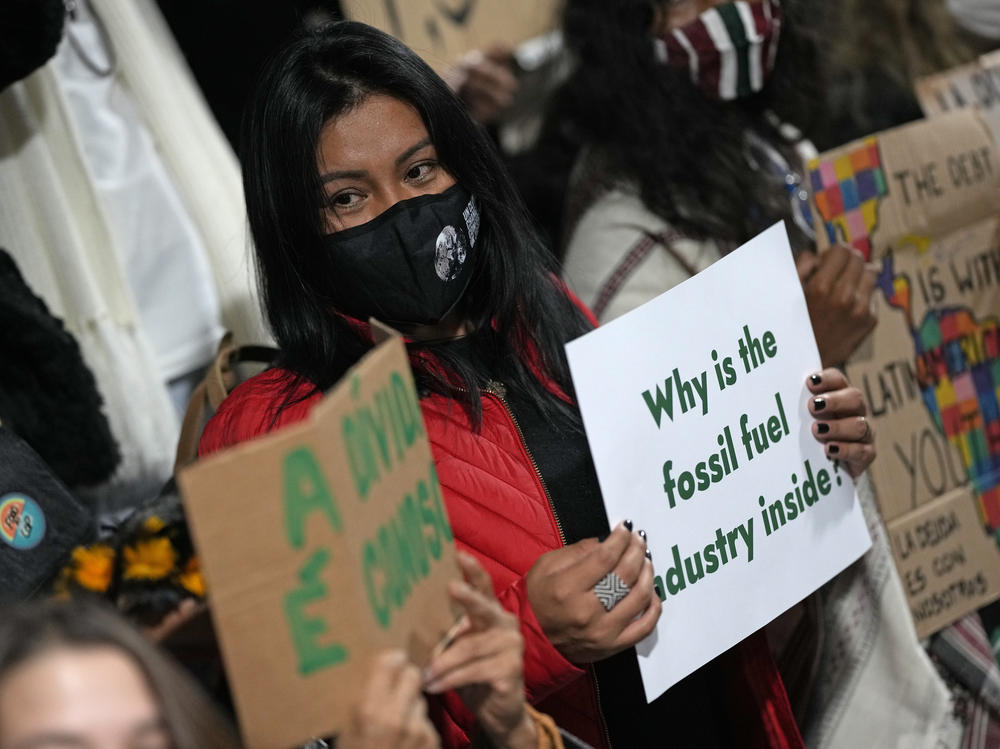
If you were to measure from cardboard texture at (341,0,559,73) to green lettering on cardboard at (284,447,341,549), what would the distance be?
1.74 meters

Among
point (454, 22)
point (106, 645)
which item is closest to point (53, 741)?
point (106, 645)

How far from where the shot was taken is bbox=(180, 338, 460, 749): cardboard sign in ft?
3.10

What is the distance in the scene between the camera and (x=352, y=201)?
1505mm

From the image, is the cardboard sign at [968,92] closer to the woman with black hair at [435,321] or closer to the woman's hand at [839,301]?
the woman's hand at [839,301]

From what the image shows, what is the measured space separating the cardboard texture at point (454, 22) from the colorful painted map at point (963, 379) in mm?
1153

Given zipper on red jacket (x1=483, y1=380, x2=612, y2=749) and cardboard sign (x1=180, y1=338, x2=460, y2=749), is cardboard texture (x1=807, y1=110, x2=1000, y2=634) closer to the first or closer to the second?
zipper on red jacket (x1=483, y1=380, x2=612, y2=749)

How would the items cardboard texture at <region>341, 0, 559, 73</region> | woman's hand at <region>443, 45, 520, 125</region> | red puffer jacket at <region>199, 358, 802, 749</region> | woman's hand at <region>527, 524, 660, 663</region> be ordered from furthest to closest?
woman's hand at <region>443, 45, 520, 125</region>, cardboard texture at <region>341, 0, 559, 73</region>, red puffer jacket at <region>199, 358, 802, 749</region>, woman's hand at <region>527, 524, 660, 663</region>

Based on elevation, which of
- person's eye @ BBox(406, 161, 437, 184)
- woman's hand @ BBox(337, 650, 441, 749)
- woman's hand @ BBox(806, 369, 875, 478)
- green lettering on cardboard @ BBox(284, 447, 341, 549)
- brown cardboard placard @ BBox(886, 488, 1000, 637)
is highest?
→ person's eye @ BBox(406, 161, 437, 184)

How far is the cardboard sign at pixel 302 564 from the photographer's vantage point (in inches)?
37.2

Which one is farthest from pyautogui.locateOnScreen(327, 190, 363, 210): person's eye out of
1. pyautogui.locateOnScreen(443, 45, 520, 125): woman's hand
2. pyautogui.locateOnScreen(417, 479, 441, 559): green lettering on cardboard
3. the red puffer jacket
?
pyautogui.locateOnScreen(443, 45, 520, 125): woman's hand

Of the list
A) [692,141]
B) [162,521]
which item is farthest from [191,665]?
[692,141]

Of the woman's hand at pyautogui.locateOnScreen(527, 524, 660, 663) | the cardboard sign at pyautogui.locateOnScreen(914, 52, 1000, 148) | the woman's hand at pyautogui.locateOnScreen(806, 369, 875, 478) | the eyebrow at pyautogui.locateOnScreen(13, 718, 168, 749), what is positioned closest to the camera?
the eyebrow at pyautogui.locateOnScreen(13, 718, 168, 749)

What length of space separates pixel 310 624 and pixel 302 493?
0.38 feet

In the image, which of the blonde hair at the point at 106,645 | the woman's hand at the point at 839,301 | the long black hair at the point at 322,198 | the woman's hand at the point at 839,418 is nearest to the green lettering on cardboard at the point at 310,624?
the blonde hair at the point at 106,645
